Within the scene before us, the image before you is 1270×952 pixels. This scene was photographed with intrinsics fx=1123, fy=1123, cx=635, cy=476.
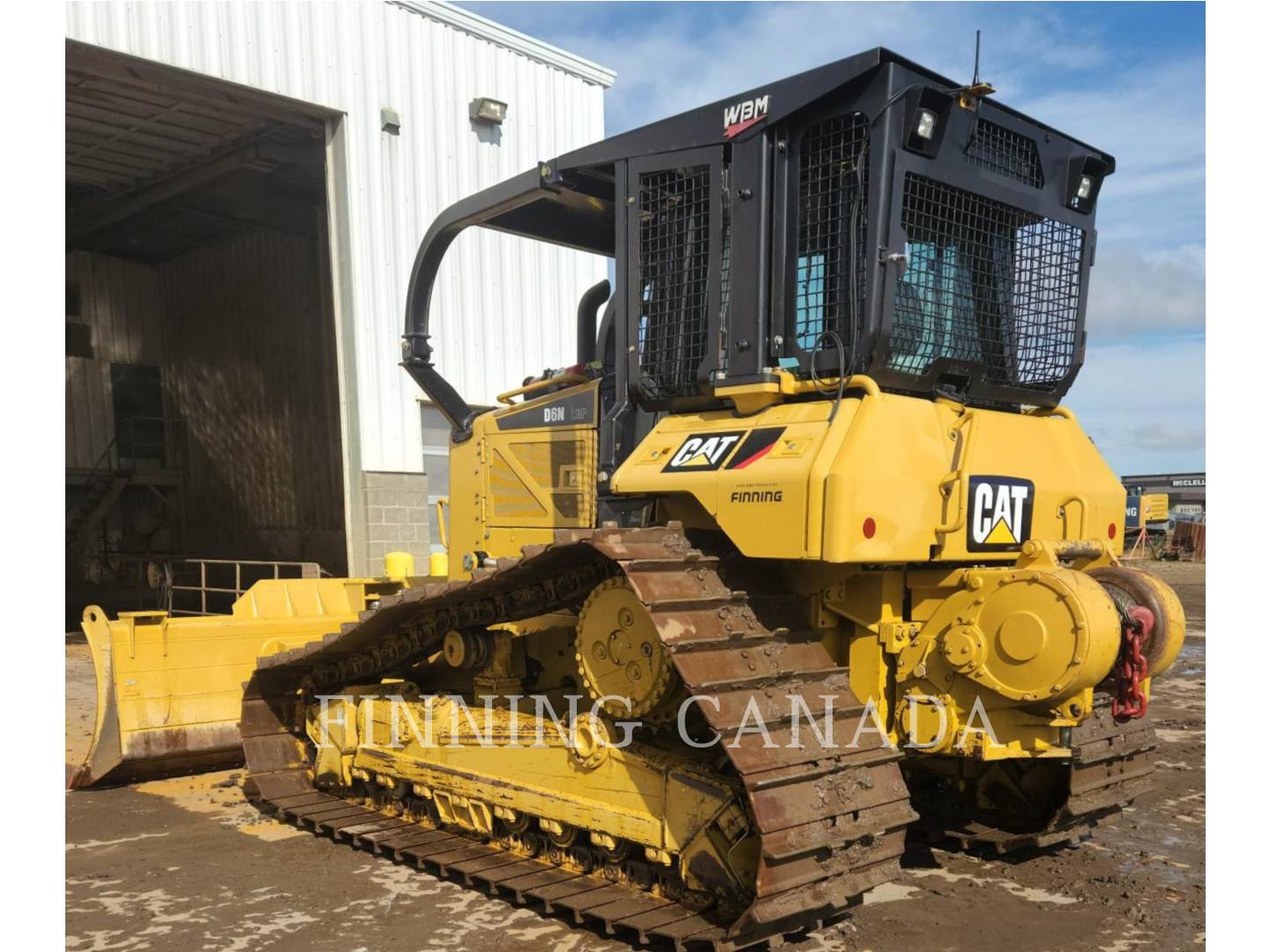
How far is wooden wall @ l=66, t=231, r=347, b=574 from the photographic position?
67.0 ft

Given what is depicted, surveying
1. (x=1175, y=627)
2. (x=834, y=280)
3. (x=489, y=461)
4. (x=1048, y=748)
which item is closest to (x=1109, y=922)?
(x=1048, y=748)

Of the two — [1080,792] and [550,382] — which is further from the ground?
[550,382]

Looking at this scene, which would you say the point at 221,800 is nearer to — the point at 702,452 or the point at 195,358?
the point at 702,452

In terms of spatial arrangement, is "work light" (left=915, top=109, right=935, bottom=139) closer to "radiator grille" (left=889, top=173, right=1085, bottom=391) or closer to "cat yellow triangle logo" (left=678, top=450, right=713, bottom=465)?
"radiator grille" (left=889, top=173, right=1085, bottom=391)

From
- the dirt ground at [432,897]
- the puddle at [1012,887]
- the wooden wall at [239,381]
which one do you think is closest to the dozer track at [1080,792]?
the dirt ground at [432,897]

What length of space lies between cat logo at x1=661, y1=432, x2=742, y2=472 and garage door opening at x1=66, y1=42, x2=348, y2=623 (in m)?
11.5

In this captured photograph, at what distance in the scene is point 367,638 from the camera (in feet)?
21.4

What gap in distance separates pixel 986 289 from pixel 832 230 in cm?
102

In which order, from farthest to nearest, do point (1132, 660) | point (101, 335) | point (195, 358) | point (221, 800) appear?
point (101, 335) < point (195, 358) < point (221, 800) < point (1132, 660)

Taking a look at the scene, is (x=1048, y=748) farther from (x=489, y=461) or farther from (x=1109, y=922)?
(x=489, y=461)

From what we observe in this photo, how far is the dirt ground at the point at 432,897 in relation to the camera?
4699 mm

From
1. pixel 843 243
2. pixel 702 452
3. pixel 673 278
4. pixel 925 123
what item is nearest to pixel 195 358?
pixel 673 278

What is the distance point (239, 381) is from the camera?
2217cm

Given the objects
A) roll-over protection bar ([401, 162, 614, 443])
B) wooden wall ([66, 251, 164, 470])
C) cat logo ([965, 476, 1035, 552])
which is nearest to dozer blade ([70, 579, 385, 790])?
roll-over protection bar ([401, 162, 614, 443])
